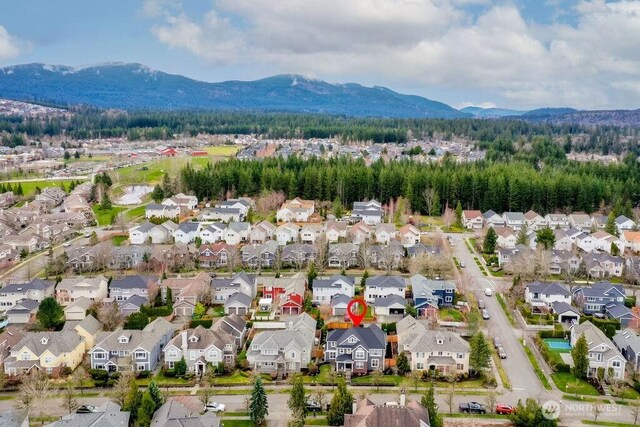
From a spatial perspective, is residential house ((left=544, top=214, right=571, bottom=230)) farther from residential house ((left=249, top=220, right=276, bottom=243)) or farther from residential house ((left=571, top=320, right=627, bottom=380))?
residential house ((left=571, top=320, right=627, bottom=380))

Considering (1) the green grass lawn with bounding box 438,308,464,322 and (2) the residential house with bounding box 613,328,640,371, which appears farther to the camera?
(1) the green grass lawn with bounding box 438,308,464,322

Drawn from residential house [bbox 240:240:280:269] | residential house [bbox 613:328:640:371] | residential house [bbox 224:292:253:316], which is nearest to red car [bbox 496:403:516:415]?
residential house [bbox 613:328:640:371]

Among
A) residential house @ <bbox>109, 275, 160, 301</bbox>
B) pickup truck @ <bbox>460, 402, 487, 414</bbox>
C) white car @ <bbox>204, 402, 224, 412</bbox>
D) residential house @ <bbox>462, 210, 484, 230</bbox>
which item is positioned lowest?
white car @ <bbox>204, 402, 224, 412</bbox>

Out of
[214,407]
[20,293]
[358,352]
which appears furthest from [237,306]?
[20,293]

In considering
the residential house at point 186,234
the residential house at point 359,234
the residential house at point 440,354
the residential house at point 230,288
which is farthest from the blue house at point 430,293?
the residential house at point 186,234

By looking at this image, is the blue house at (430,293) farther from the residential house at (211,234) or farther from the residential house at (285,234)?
the residential house at (211,234)

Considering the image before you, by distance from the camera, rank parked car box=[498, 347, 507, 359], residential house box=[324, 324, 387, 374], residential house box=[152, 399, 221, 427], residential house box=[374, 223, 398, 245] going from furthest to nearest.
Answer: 1. residential house box=[374, 223, 398, 245]
2. parked car box=[498, 347, 507, 359]
3. residential house box=[324, 324, 387, 374]
4. residential house box=[152, 399, 221, 427]
